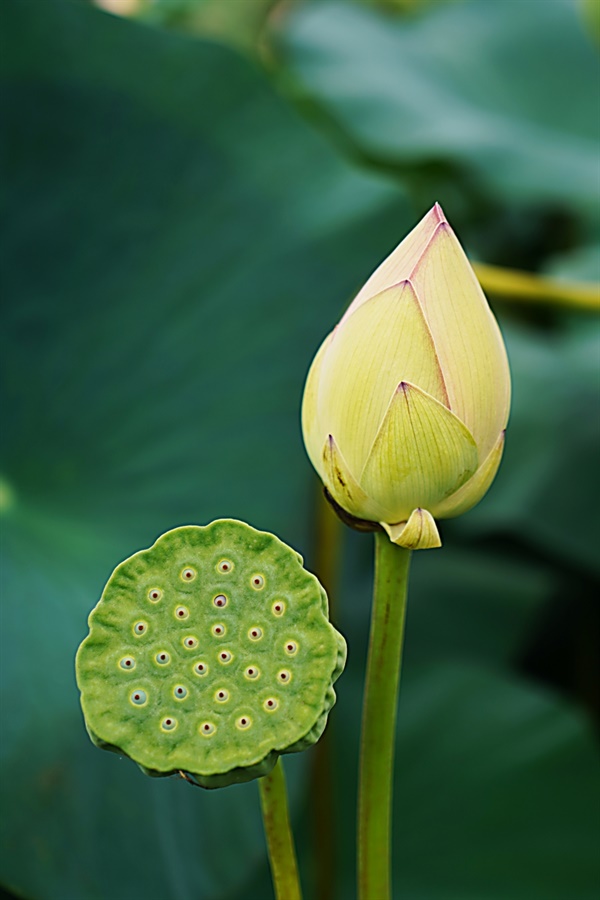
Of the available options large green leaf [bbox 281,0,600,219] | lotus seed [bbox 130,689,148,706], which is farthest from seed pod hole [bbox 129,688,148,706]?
large green leaf [bbox 281,0,600,219]

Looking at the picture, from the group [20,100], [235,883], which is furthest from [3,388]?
[235,883]

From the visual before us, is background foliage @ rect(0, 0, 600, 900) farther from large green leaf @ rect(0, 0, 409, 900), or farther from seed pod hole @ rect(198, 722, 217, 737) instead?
seed pod hole @ rect(198, 722, 217, 737)

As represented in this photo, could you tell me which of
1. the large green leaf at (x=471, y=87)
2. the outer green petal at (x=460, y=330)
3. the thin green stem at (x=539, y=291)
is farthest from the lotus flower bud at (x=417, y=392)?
the large green leaf at (x=471, y=87)

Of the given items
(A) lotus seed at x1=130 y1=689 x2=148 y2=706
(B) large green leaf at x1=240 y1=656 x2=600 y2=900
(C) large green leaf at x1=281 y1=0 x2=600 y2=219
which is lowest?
(B) large green leaf at x1=240 y1=656 x2=600 y2=900

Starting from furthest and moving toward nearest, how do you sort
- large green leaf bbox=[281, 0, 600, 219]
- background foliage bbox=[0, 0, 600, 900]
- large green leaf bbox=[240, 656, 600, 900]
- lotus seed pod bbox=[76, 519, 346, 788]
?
large green leaf bbox=[281, 0, 600, 219] < large green leaf bbox=[240, 656, 600, 900] < background foliage bbox=[0, 0, 600, 900] < lotus seed pod bbox=[76, 519, 346, 788]

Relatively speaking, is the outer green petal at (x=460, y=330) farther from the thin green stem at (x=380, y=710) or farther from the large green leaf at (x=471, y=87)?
the large green leaf at (x=471, y=87)

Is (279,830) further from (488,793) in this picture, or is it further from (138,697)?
(488,793)

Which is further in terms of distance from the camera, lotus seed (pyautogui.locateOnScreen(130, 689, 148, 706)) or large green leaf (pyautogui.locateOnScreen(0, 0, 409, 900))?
large green leaf (pyautogui.locateOnScreen(0, 0, 409, 900))
